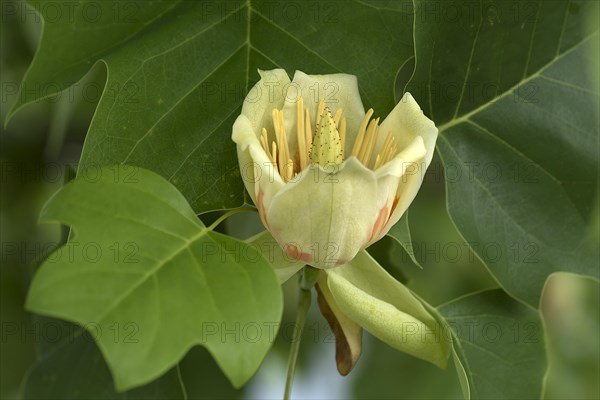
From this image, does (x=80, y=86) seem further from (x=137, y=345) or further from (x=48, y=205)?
(x=137, y=345)

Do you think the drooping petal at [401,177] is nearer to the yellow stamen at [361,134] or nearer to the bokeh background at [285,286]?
the yellow stamen at [361,134]

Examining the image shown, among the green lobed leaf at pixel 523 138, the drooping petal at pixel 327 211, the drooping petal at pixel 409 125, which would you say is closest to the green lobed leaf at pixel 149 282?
the drooping petal at pixel 327 211

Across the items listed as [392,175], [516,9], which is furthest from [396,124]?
[516,9]

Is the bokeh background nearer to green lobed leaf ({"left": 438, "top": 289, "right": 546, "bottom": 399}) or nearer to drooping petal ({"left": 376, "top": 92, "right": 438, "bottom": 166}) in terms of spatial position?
green lobed leaf ({"left": 438, "top": 289, "right": 546, "bottom": 399})

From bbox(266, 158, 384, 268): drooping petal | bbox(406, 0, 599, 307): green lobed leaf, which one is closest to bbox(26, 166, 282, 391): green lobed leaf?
bbox(266, 158, 384, 268): drooping petal

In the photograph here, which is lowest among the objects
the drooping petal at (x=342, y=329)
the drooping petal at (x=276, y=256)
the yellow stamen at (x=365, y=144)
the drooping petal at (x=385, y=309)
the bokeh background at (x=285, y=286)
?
the bokeh background at (x=285, y=286)

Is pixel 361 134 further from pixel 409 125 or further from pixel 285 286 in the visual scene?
pixel 285 286
